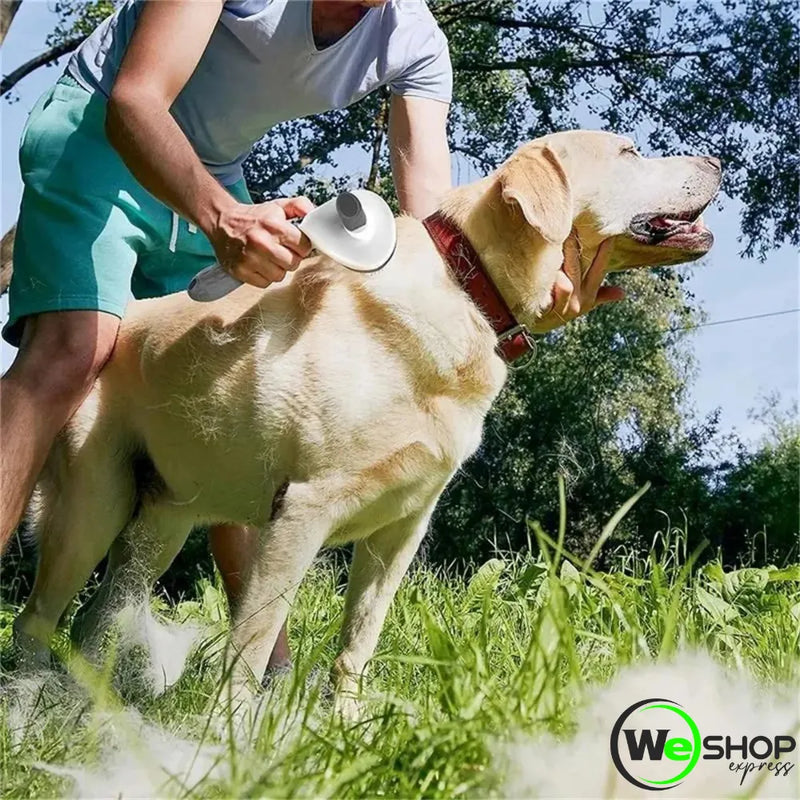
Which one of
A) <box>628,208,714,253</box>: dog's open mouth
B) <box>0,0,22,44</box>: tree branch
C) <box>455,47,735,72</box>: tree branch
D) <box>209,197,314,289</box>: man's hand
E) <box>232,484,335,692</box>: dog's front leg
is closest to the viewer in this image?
<box>209,197,314,289</box>: man's hand

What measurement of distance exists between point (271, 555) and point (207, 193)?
2.77 feet

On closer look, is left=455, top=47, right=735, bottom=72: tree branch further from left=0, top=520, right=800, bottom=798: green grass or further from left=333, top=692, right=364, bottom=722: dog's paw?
left=333, top=692, right=364, bottom=722: dog's paw

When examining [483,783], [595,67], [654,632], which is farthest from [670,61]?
[483,783]

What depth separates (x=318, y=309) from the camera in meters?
2.66

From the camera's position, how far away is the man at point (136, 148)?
97.9 inches

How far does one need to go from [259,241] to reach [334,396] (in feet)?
1.52

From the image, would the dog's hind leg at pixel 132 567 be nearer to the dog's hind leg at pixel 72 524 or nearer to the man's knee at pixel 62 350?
the dog's hind leg at pixel 72 524

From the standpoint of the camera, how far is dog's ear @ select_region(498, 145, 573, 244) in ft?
8.86

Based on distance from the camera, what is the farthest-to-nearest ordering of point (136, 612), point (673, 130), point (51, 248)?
1. point (673, 130)
2. point (136, 612)
3. point (51, 248)

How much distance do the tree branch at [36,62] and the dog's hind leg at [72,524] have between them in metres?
8.41

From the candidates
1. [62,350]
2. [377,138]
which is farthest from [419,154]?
[377,138]

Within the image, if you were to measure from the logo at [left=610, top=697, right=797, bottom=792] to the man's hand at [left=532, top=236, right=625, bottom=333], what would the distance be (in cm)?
123

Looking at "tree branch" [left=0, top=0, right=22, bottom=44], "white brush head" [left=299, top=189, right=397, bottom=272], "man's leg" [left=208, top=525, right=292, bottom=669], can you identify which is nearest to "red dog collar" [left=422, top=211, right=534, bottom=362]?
"white brush head" [left=299, top=189, right=397, bottom=272]

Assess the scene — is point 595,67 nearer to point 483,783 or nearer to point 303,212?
point 303,212
